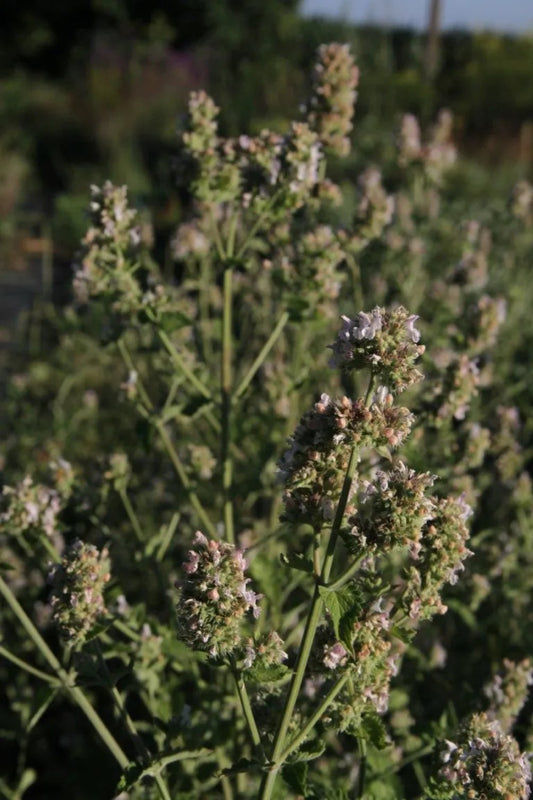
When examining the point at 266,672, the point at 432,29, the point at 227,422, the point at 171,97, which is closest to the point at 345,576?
the point at 266,672

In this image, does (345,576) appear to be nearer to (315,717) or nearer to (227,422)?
(315,717)

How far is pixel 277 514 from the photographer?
2.57 m

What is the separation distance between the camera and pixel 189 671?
236cm

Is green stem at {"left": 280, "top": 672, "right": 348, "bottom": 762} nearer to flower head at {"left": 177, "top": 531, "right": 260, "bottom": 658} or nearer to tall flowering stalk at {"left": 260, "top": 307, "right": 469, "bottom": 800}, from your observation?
tall flowering stalk at {"left": 260, "top": 307, "right": 469, "bottom": 800}

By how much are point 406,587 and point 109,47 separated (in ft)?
59.7

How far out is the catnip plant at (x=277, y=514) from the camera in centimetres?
155

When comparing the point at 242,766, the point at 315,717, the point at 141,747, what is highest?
the point at 315,717

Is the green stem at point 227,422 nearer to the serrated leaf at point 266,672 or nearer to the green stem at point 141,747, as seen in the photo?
the green stem at point 141,747

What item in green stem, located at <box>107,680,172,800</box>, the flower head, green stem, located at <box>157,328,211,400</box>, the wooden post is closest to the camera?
the flower head

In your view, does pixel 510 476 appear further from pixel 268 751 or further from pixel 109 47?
pixel 109 47

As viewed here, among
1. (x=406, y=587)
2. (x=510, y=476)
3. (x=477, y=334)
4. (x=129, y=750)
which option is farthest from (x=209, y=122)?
(x=129, y=750)

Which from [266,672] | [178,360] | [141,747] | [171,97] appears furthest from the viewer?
[171,97]

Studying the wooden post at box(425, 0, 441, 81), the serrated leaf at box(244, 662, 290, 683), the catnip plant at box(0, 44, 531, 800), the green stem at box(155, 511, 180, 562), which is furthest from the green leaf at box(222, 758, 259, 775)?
the wooden post at box(425, 0, 441, 81)

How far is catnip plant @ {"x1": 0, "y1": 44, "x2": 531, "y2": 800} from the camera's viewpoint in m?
1.55
